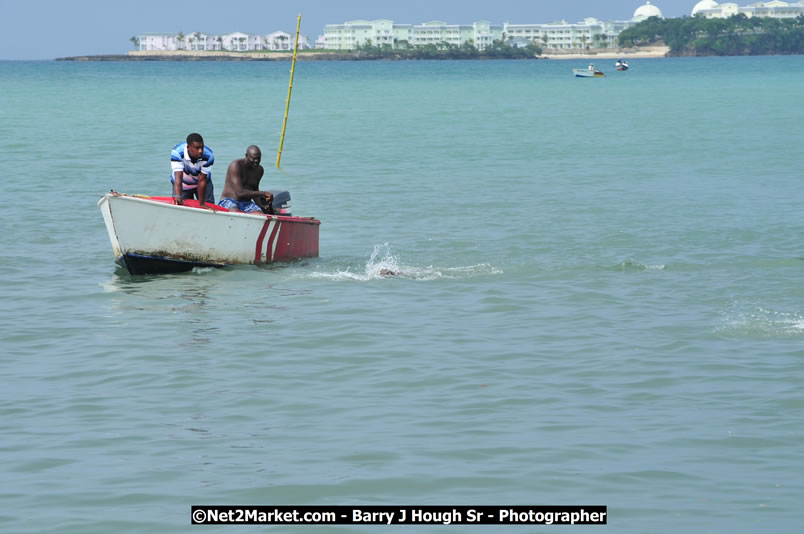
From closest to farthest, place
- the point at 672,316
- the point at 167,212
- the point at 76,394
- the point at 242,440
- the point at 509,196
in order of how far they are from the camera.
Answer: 1. the point at 242,440
2. the point at 76,394
3. the point at 672,316
4. the point at 167,212
5. the point at 509,196

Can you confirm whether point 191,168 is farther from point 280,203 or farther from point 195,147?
point 280,203

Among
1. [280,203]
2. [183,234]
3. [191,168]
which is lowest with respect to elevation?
[183,234]

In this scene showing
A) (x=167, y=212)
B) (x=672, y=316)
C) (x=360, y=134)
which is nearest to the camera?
(x=672, y=316)

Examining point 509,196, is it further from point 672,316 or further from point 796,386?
point 796,386

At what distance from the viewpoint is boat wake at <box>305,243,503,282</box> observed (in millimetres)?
16234

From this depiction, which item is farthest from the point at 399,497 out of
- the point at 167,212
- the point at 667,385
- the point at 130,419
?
the point at 167,212

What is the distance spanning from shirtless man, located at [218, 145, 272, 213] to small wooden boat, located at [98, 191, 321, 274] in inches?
17.1

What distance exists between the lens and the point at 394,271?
54.2 feet

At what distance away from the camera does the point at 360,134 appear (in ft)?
157

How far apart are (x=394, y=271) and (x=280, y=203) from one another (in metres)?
1.99

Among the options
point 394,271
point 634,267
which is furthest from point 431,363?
point 634,267

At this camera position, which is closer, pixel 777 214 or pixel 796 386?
pixel 796 386

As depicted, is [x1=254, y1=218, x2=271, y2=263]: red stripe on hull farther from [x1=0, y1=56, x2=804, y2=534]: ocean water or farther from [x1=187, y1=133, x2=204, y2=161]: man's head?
[x1=187, y1=133, x2=204, y2=161]: man's head

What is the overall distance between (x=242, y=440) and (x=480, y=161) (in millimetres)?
26604
